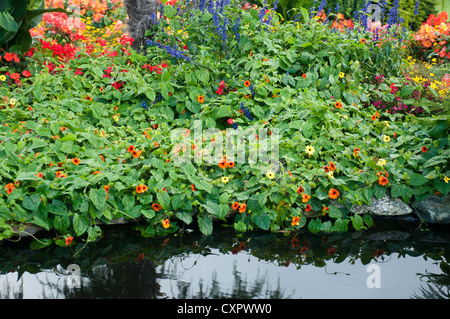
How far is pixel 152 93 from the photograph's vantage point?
180 inches

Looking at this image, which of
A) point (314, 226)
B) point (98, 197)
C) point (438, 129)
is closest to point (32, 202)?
point (98, 197)

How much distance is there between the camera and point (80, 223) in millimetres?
3299

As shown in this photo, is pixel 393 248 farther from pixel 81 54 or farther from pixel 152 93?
pixel 81 54

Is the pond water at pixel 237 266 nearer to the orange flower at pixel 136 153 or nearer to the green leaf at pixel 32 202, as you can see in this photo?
the green leaf at pixel 32 202

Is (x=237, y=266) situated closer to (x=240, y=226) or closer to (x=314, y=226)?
(x=240, y=226)

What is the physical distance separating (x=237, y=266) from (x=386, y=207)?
1.36 m

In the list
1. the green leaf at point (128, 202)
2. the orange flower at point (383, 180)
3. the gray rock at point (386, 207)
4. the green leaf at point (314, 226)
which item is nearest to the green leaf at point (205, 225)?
the green leaf at point (128, 202)

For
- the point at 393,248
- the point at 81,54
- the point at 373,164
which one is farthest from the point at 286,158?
the point at 81,54

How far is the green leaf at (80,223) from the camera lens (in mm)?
3281

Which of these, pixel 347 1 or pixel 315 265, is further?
pixel 347 1

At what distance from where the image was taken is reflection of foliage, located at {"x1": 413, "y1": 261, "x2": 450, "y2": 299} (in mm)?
2795

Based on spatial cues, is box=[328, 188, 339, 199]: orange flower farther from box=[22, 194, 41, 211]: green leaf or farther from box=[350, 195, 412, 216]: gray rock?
box=[22, 194, 41, 211]: green leaf
